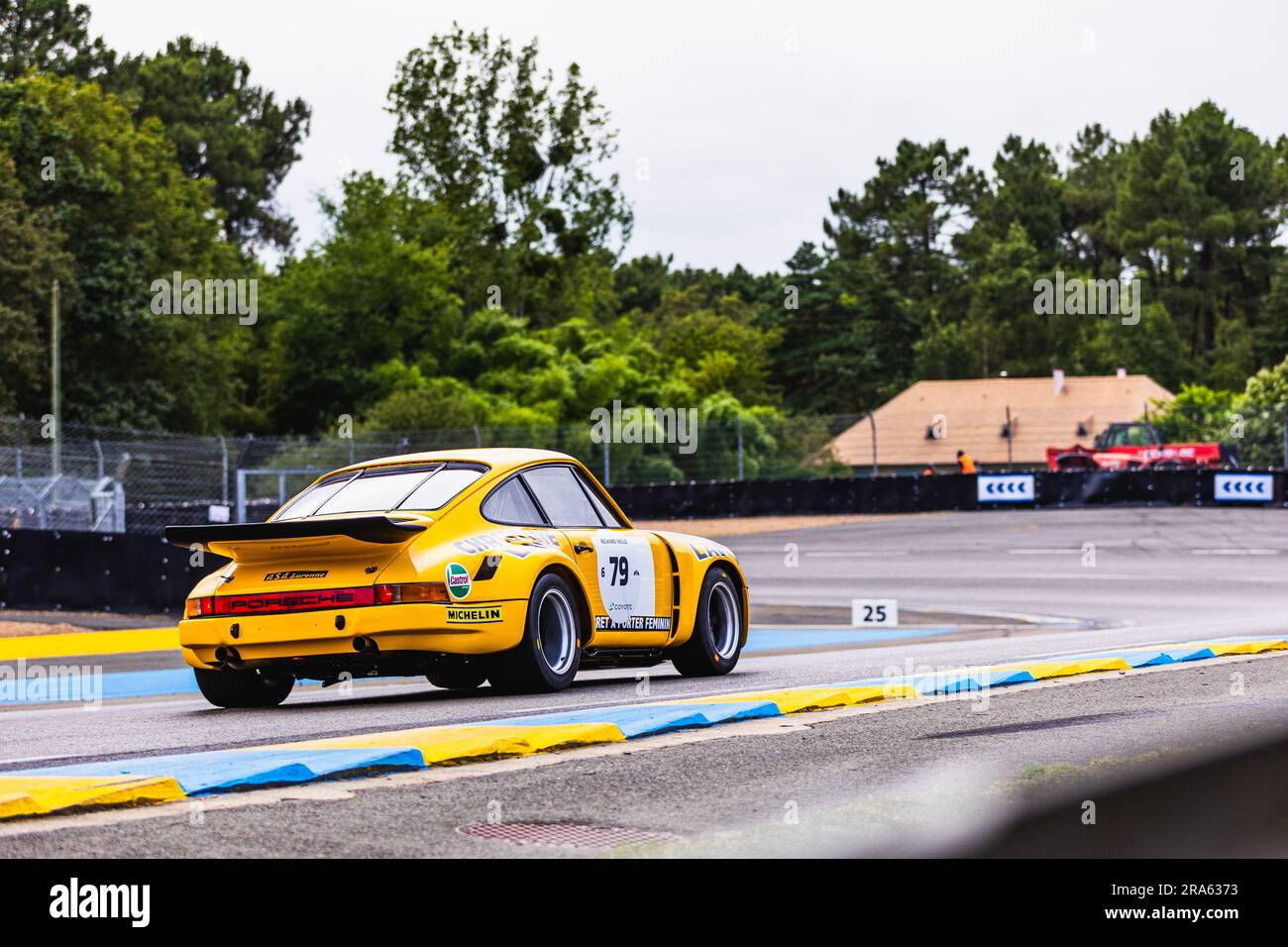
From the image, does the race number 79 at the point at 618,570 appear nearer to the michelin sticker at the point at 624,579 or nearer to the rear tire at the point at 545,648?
the michelin sticker at the point at 624,579

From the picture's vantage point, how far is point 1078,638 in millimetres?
15094

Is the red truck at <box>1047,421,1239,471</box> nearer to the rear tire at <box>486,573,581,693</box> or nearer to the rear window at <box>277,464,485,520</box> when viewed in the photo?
the rear tire at <box>486,573,581,693</box>

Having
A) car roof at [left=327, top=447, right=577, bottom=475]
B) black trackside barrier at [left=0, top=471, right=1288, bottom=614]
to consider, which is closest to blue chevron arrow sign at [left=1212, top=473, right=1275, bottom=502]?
black trackside barrier at [left=0, top=471, right=1288, bottom=614]

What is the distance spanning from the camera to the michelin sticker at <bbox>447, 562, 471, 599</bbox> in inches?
364

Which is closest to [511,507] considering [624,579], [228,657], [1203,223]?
[624,579]

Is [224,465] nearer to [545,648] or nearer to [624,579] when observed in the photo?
[624,579]

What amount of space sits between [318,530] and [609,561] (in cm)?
208

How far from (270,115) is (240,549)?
89918 mm

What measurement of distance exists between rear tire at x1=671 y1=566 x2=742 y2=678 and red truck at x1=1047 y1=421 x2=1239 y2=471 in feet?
115

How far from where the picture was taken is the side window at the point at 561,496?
1046 cm

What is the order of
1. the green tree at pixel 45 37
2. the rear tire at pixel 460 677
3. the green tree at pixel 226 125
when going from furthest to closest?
1. the green tree at pixel 226 125
2. the green tree at pixel 45 37
3. the rear tire at pixel 460 677

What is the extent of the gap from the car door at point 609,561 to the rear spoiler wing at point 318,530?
1299 millimetres

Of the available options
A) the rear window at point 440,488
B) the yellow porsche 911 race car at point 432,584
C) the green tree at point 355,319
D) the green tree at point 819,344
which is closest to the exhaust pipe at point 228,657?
the yellow porsche 911 race car at point 432,584

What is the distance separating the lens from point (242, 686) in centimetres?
1011
